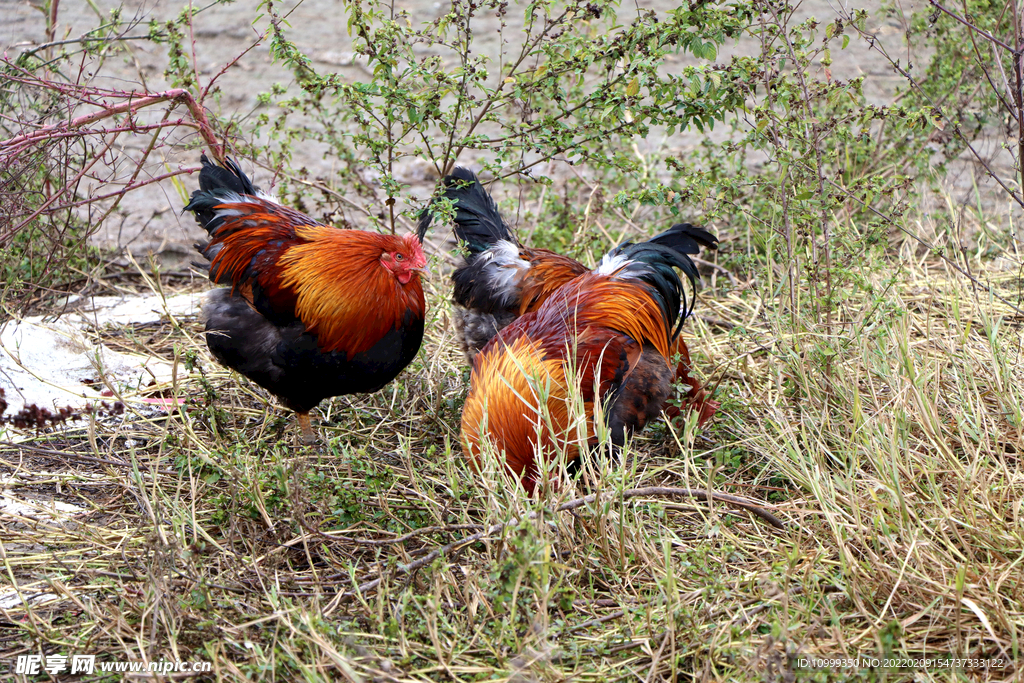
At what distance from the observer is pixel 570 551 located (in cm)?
256

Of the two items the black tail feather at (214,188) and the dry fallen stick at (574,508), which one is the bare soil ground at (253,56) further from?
the dry fallen stick at (574,508)

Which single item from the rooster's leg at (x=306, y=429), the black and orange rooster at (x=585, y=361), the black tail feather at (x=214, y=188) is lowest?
the rooster's leg at (x=306, y=429)

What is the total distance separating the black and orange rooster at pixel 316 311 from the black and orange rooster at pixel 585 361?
0.44m

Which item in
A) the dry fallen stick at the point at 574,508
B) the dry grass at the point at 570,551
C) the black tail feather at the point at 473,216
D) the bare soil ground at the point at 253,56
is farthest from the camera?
the bare soil ground at the point at 253,56

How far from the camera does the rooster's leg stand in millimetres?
3590

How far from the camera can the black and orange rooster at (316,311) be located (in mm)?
3320

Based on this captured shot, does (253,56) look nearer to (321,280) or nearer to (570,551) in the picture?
(321,280)

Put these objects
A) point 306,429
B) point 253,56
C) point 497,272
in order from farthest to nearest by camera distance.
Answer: point 253,56 → point 497,272 → point 306,429

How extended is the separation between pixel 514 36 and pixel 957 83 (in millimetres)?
3757

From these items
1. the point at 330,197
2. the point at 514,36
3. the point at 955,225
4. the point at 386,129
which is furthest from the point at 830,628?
the point at 514,36

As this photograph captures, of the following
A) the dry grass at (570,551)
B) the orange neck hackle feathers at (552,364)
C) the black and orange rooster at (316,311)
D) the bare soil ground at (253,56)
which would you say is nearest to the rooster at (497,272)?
the orange neck hackle feathers at (552,364)

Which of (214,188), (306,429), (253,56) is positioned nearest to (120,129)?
(214,188)

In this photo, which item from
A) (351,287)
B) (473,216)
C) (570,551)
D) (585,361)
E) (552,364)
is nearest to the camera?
(570,551)

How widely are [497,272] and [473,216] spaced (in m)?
0.36
